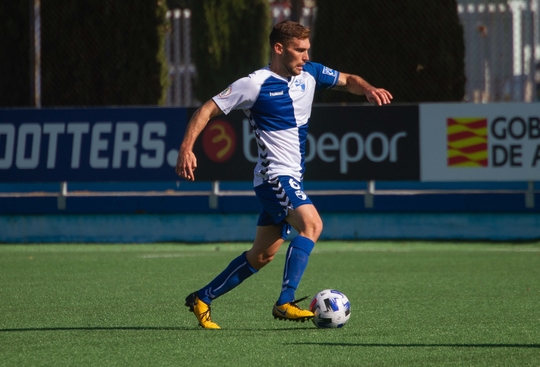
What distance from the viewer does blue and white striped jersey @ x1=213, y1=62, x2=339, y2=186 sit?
6133 mm

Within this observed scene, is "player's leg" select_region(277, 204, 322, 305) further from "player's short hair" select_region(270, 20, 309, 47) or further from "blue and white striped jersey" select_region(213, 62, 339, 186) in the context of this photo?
"player's short hair" select_region(270, 20, 309, 47)

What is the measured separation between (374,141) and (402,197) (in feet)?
2.96

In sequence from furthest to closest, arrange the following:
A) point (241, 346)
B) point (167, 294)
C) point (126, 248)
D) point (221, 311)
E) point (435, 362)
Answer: point (126, 248) → point (167, 294) → point (221, 311) → point (241, 346) → point (435, 362)

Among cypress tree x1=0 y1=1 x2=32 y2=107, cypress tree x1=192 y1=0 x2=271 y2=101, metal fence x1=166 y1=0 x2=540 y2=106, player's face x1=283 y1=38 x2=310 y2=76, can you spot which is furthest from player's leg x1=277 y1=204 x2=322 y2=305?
cypress tree x1=192 y1=0 x2=271 y2=101

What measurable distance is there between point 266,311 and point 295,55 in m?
1.94

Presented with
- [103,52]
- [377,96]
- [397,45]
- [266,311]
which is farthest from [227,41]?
[377,96]

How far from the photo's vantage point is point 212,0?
2103 centimetres

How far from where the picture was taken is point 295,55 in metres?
6.18

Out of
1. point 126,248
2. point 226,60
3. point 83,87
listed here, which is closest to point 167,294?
point 126,248

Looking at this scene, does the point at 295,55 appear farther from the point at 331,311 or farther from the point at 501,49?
the point at 501,49

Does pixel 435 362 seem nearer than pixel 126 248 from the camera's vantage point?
Yes

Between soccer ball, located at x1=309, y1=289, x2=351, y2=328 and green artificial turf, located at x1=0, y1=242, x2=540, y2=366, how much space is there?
64 mm

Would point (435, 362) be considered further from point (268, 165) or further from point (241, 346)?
point (268, 165)

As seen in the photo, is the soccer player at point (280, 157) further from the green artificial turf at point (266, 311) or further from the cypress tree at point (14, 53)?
the cypress tree at point (14, 53)
